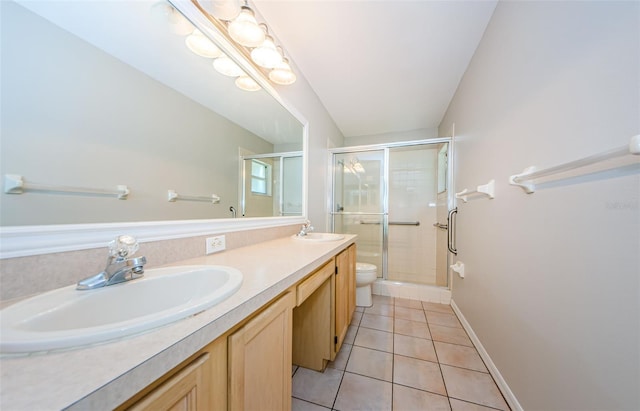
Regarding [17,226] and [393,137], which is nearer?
[17,226]

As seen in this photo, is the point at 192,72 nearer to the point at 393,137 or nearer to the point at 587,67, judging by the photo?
the point at 587,67

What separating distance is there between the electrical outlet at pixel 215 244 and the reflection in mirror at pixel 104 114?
0.14 m

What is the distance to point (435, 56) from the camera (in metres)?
1.77

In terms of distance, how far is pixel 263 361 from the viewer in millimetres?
664

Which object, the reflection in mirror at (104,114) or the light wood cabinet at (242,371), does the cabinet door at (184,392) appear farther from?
the reflection in mirror at (104,114)

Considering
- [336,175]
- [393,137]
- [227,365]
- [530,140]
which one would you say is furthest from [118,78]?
[393,137]

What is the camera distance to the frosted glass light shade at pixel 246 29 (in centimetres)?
112

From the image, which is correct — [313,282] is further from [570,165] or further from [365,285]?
[365,285]

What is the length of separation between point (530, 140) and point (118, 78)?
1.73 meters

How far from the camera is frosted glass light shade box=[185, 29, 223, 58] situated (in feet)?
3.28

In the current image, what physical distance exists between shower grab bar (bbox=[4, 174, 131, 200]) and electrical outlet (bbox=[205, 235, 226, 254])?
15.2 inches

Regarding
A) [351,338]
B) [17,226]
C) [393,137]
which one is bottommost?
[351,338]

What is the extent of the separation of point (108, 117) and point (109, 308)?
61cm

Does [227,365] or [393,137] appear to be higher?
[393,137]
